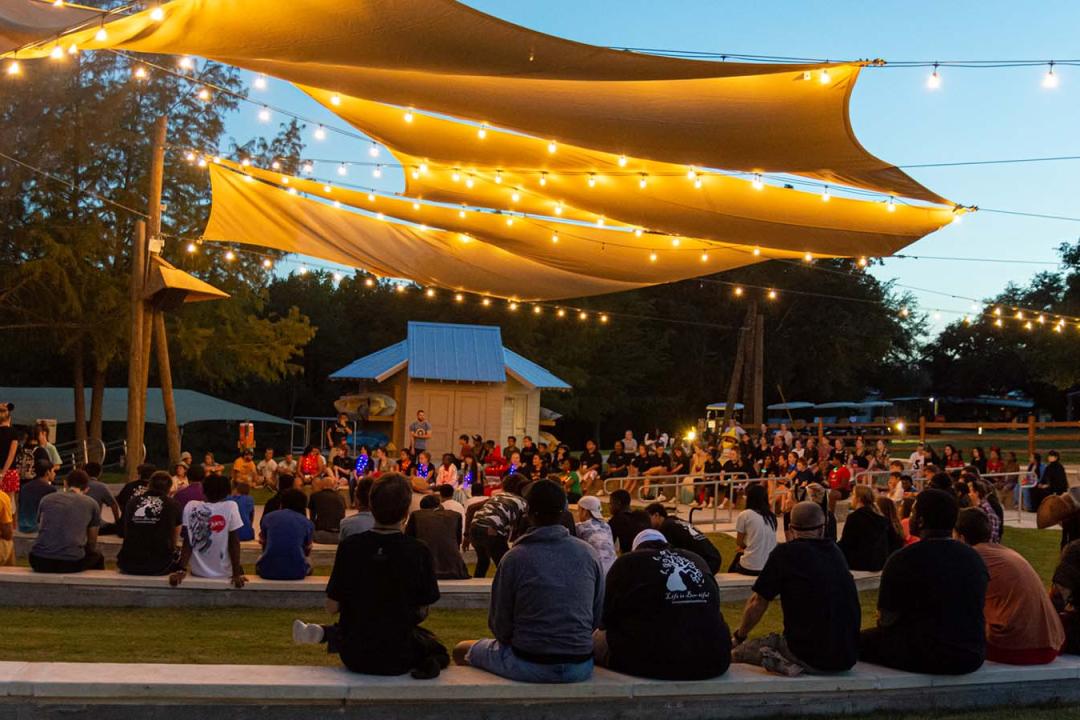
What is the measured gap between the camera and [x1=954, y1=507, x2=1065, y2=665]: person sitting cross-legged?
5.29 m

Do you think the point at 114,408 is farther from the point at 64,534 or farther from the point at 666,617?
the point at 666,617

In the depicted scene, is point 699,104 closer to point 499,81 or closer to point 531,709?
point 499,81

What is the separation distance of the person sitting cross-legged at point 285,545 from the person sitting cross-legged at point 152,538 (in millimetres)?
643

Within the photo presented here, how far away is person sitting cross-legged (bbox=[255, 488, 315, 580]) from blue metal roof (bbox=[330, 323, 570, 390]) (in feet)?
56.9

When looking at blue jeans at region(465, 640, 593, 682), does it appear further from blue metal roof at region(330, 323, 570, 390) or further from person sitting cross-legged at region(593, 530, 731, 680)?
blue metal roof at region(330, 323, 570, 390)

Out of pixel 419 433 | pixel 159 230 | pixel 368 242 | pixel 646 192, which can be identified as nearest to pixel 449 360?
pixel 419 433

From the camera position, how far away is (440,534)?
8.55 metres

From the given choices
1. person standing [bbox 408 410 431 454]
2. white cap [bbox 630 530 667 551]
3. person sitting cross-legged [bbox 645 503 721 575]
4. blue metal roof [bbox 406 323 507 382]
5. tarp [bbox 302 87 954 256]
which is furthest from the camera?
blue metal roof [bbox 406 323 507 382]

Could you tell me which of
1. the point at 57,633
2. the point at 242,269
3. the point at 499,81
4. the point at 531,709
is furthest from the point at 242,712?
the point at 242,269

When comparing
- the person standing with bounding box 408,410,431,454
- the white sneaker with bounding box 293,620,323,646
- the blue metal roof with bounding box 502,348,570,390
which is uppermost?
the blue metal roof with bounding box 502,348,570,390

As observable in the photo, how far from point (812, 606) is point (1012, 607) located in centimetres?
121

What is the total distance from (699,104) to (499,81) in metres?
1.60

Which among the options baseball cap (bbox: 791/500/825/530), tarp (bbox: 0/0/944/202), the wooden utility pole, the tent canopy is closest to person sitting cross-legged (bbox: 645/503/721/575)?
baseball cap (bbox: 791/500/825/530)

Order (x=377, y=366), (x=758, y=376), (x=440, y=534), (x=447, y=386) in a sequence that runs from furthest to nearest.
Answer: (x=758, y=376) → (x=377, y=366) → (x=447, y=386) → (x=440, y=534)
